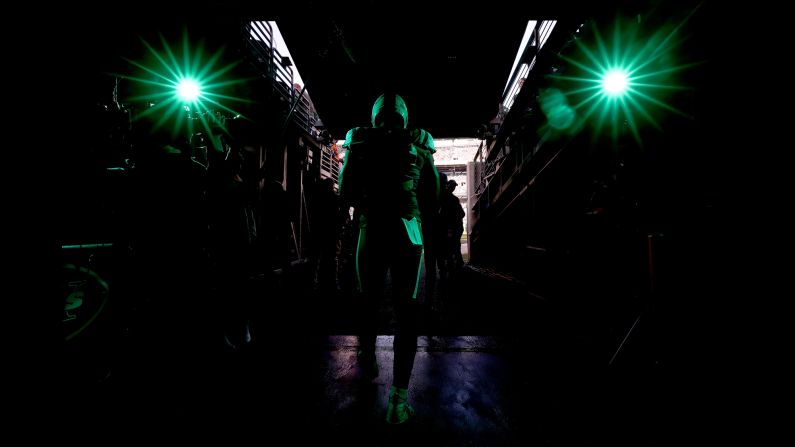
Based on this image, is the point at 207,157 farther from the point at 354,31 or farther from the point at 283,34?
the point at 354,31

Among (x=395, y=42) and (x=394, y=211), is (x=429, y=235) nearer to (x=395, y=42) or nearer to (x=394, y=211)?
(x=394, y=211)

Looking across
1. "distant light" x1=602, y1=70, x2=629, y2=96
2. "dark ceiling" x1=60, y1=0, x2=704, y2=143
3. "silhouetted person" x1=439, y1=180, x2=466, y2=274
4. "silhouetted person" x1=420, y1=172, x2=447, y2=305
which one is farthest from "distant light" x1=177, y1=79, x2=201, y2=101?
"distant light" x1=602, y1=70, x2=629, y2=96

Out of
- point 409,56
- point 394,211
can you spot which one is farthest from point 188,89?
point 394,211

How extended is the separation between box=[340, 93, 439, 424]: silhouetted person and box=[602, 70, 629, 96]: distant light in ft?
8.14

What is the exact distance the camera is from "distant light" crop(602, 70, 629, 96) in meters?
2.93

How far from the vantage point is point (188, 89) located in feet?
13.2

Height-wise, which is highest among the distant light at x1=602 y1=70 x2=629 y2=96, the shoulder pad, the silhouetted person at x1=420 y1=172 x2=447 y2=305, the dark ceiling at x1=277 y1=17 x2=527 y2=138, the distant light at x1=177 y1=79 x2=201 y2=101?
the dark ceiling at x1=277 y1=17 x2=527 y2=138

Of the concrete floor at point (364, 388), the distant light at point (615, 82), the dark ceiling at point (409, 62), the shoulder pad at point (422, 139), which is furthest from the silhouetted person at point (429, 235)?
the dark ceiling at point (409, 62)

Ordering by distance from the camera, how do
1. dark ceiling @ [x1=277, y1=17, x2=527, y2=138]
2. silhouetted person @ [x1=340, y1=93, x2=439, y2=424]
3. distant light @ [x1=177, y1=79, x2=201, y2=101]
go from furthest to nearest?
dark ceiling @ [x1=277, y1=17, x2=527, y2=138], distant light @ [x1=177, y1=79, x2=201, y2=101], silhouetted person @ [x1=340, y1=93, x2=439, y2=424]

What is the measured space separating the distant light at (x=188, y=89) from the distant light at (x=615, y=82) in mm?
5783

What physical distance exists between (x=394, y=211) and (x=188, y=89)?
4.26m

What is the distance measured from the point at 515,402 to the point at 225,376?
2.60m

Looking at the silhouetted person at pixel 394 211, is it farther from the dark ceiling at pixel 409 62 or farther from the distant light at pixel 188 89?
the distant light at pixel 188 89

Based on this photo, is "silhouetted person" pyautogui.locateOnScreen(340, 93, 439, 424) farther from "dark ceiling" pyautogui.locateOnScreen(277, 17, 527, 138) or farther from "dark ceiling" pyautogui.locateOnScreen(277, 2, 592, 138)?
"dark ceiling" pyautogui.locateOnScreen(277, 17, 527, 138)
